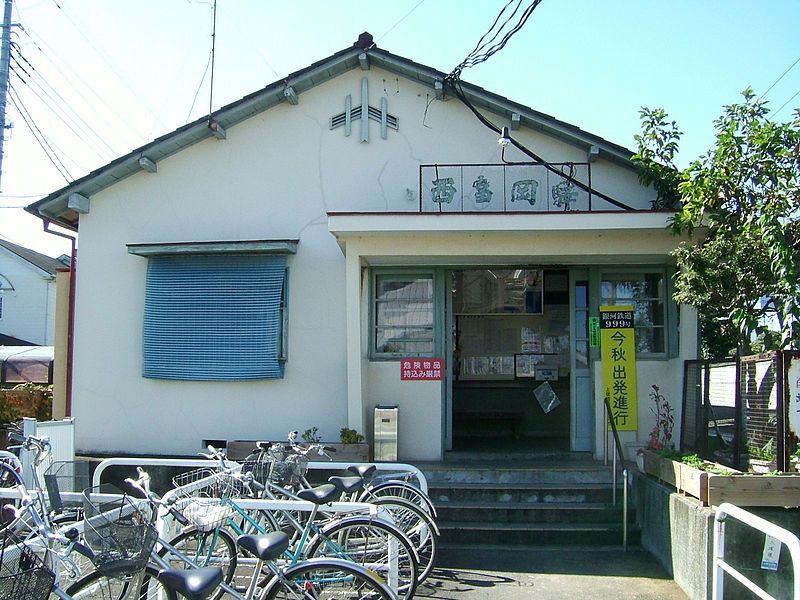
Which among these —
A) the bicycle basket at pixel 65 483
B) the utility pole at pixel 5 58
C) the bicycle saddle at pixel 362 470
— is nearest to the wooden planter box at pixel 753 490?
the bicycle saddle at pixel 362 470

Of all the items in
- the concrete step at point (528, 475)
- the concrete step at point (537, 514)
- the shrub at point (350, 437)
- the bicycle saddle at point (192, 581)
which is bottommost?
the concrete step at point (537, 514)

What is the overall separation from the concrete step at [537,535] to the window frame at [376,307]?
8.63 ft

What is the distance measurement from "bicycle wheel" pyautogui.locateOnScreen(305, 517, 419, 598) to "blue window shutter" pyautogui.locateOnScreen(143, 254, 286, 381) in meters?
4.47

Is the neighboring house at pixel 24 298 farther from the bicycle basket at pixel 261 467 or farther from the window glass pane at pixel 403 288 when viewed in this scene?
the bicycle basket at pixel 261 467

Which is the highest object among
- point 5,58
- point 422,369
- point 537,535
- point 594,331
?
point 5,58

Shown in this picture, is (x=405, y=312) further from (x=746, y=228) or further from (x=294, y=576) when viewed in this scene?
(x=294, y=576)

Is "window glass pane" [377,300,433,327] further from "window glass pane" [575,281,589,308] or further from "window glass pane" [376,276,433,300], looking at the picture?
"window glass pane" [575,281,589,308]

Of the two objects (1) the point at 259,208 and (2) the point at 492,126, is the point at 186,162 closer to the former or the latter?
(1) the point at 259,208

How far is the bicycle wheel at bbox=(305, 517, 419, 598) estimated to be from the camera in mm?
5427

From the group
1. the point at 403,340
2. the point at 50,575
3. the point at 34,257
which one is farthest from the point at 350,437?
the point at 34,257

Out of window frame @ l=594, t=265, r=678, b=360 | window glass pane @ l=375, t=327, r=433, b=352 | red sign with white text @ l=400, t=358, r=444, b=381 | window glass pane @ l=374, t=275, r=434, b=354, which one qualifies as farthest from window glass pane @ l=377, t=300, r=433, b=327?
window frame @ l=594, t=265, r=678, b=360

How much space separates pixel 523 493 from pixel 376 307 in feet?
10.5

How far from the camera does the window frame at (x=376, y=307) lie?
10.2m

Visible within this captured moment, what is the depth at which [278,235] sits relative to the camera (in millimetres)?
10484
